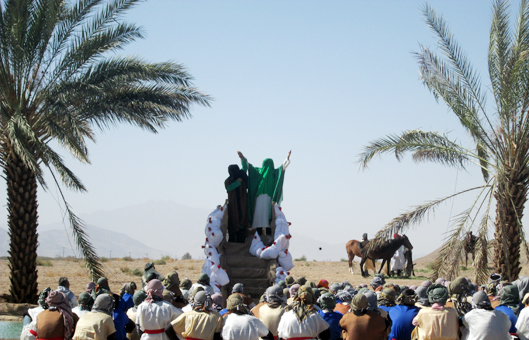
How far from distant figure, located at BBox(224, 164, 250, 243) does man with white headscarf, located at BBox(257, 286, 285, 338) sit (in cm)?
833

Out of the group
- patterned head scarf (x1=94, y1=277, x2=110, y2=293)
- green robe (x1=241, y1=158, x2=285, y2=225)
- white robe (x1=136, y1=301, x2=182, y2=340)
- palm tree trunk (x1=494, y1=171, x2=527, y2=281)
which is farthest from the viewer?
green robe (x1=241, y1=158, x2=285, y2=225)

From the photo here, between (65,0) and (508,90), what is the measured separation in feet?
33.6

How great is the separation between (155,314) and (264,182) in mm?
9165

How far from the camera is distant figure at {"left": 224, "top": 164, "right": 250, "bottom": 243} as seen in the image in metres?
15.6

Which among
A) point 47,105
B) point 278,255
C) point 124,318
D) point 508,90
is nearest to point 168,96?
point 47,105

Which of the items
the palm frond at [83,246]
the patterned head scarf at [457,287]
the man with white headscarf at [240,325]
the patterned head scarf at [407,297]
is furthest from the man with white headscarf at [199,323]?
the palm frond at [83,246]

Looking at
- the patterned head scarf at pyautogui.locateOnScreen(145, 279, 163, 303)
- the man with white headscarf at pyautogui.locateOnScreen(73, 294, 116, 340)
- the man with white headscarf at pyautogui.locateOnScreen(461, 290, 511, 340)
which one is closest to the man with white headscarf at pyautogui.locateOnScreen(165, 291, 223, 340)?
the patterned head scarf at pyautogui.locateOnScreen(145, 279, 163, 303)

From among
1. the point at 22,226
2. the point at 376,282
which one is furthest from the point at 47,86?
the point at 376,282

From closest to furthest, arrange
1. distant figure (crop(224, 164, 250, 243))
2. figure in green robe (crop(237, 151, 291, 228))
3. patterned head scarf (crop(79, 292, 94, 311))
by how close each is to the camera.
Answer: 1. patterned head scarf (crop(79, 292, 94, 311))
2. distant figure (crop(224, 164, 250, 243))
3. figure in green robe (crop(237, 151, 291, 228))

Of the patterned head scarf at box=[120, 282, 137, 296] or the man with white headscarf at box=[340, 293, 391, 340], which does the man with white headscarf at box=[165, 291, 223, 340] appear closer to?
the man with white headscarf at box=[340, 293, 391, 340]

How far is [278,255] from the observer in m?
14.6

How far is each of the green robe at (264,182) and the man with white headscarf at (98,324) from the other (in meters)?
9.29

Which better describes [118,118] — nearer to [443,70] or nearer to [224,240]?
[224,240]

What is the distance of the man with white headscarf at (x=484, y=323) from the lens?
20.6ft
